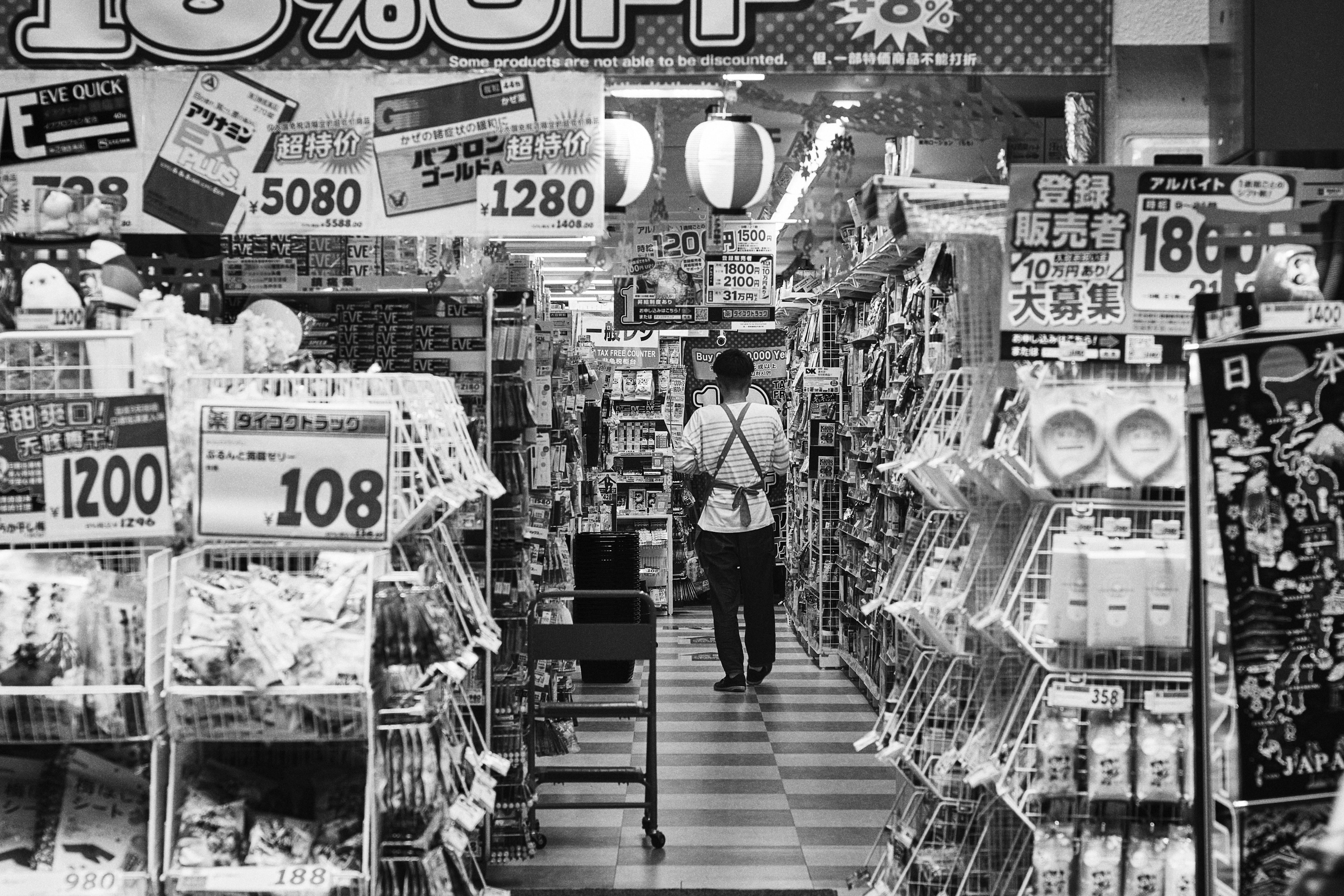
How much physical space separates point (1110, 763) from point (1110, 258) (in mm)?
1351

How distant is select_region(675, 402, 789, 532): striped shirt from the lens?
840 centimetres

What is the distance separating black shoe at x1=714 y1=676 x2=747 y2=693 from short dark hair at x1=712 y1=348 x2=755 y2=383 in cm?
195

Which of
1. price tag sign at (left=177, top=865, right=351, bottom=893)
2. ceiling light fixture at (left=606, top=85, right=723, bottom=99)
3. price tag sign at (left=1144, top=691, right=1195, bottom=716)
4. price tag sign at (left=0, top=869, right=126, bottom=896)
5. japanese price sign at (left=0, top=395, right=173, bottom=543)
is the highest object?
ceiling light fixture at (left=606, top=85, right=723, bottom=99)

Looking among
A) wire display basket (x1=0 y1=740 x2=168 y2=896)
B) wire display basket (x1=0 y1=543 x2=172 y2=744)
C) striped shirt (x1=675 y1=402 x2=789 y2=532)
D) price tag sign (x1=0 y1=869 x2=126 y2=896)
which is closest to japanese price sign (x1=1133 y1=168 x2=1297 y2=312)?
wire display basket (x1=0 y1=543 x2=172 y2=744)

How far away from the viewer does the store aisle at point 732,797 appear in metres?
5.10

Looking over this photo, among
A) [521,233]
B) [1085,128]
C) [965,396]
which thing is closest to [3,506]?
[521,233]

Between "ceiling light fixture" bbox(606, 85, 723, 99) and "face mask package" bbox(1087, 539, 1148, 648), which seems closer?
"face mask package" bbox(1087, 539, 1148, 648)

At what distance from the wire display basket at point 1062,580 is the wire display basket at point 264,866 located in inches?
66.3

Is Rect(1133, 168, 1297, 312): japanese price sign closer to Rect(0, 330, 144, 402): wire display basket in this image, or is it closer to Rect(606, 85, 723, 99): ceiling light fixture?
Rect(606, 85, 723, 99): ceiling light fixture

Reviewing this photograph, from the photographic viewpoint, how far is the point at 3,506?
10.2 feet

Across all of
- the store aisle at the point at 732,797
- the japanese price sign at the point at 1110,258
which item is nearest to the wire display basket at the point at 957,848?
the store aisle at the point at 732,797

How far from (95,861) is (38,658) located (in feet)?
1.76

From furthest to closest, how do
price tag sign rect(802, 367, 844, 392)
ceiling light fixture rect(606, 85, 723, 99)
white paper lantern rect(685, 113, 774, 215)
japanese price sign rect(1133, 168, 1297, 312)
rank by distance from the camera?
price tag sign rect(802, 367, 844, 392)
white paper lantern rect(685, 113, 774, 215)
ceiling light fixture rect(606, 85, 723, 99)
japanese price sign rect(1133, 168, 1297, 312)

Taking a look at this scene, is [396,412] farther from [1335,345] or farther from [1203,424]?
[1335,345]
